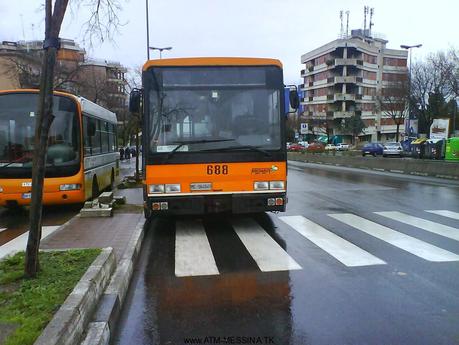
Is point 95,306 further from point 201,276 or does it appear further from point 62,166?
point 62,166

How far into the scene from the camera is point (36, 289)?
460 cm

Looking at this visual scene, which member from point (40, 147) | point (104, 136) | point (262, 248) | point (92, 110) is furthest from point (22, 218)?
point (40, 147)

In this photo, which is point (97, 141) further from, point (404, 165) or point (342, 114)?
point (342, 114)

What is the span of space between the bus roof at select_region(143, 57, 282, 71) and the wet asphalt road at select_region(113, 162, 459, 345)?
129 inches

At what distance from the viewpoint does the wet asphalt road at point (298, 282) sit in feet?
14.3

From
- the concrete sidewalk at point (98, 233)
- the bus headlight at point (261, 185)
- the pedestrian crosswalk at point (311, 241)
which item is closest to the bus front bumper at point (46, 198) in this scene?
the concrete sidewalk at point (98, 233)

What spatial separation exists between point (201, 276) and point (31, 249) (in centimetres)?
221

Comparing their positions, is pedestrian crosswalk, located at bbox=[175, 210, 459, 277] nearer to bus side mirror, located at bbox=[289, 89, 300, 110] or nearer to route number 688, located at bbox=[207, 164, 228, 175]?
route number 688, located at bbox=[207, 164, 228, 175]

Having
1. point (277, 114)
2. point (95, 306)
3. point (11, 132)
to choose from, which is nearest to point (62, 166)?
point (11, 132)

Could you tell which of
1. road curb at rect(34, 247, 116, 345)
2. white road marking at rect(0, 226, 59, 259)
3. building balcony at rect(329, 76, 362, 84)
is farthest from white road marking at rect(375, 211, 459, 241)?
building balcony at rect(329, 76, 362, 84)

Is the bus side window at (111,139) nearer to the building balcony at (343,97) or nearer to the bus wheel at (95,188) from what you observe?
the bus wheel at (95,188)

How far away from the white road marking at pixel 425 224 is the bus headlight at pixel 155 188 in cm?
529

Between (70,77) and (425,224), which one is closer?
(425,224)

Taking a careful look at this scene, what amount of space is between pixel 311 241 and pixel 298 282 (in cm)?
243
